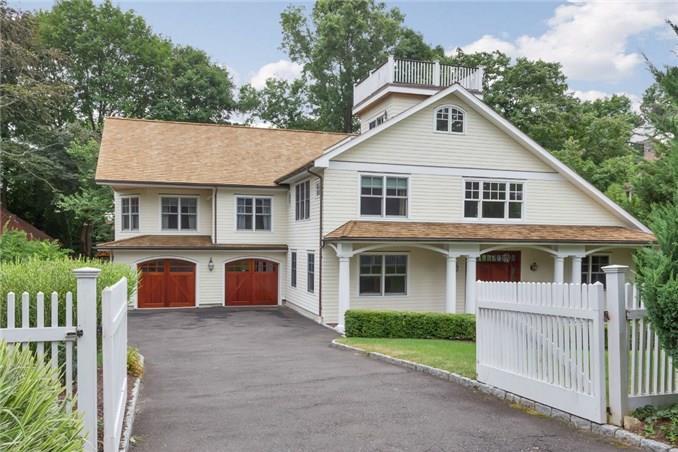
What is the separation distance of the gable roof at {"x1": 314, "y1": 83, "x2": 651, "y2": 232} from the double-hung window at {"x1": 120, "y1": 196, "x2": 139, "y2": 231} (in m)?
8.72

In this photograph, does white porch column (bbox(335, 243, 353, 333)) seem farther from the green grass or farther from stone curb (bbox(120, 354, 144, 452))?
stone curb (bbox(120, 354, 144, 452))

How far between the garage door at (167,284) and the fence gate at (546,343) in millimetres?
15324

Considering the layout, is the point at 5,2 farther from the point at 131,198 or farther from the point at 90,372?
the point at 90,372

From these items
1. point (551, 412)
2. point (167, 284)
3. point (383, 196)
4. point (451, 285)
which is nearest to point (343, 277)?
point (383, 196)

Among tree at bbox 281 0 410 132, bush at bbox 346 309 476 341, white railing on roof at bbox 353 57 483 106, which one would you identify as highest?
tree at bbox 281 0 410 132

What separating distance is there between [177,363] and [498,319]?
6.37m

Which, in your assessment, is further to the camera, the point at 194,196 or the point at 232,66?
the point at 232,66

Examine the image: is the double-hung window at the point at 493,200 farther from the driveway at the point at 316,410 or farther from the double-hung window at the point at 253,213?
the driveway at the point at 316,410

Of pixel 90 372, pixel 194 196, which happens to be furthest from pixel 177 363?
pixel 194 196

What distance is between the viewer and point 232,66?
42375 millimetres

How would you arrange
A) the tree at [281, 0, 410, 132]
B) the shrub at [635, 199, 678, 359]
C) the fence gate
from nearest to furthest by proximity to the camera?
the shrub at [635, 199, 678, 359] < the fence gate < the tree at [281, 0, 410, 132]

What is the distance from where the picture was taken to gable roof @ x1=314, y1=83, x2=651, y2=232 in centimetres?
1696

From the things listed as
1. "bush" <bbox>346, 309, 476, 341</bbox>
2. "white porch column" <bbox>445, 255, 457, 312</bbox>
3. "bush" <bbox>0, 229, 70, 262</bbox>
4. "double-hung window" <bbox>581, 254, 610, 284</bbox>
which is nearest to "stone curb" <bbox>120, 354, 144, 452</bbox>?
"bush" <bbox>0, 229, 70, 262</bbox>

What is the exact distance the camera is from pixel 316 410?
21.8 feet
